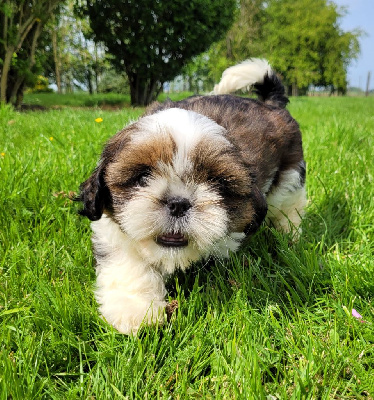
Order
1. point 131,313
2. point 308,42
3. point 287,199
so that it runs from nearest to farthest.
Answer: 1. point 131,313
2. point 287,199
3. point 308,42

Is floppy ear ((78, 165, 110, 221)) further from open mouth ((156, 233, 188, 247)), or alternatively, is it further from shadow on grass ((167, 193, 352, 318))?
shadow on grass ((167, 193, 352, 318))

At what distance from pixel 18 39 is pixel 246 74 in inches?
246

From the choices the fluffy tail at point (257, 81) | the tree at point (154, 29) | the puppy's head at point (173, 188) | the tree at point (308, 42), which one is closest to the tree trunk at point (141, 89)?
the tree at point (154, 29)

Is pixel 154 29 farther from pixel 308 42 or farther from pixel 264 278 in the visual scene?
pixel 308 42

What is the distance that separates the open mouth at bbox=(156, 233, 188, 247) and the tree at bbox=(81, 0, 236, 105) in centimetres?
1124

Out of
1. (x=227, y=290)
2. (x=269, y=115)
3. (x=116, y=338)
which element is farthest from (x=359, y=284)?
(x=269, y=115)

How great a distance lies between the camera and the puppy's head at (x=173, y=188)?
156cm

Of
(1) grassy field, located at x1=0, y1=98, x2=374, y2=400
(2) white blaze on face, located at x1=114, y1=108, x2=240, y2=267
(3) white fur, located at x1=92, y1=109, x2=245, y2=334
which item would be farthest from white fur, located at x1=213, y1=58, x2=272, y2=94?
(2) white blaze on face, located at x1=114, y1=108, x2=240, y2=267

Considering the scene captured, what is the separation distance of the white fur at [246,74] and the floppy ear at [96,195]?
1845 mm

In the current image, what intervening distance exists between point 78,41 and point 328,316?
31.5 metres

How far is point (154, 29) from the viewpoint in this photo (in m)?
11.9

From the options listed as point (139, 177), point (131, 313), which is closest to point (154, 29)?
point (139, 177)

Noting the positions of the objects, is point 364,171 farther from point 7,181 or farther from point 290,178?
point 7,181

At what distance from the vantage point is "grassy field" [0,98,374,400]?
1.32 meters
